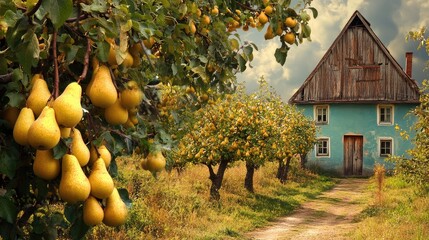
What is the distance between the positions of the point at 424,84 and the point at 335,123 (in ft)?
62.8

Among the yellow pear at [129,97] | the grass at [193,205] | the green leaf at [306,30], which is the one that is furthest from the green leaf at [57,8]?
the grass at [193,205]

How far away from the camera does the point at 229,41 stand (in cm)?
443

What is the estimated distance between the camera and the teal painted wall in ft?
101

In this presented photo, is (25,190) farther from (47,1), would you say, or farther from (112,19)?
(47,1)

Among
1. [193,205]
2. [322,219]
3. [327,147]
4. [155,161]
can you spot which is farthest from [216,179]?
[327,147]

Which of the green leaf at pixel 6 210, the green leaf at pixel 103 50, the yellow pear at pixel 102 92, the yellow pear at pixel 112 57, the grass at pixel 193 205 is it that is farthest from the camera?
the grass at pixel 193 205

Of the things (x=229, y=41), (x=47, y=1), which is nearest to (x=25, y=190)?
(x=47, y=1)

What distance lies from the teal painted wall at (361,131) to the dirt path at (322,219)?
8790 mm

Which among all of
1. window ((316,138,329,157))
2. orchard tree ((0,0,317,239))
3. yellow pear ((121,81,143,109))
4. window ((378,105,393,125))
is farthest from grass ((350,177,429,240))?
window ((378,105,393,125))

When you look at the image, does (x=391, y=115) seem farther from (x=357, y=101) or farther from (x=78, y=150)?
(x=78, y=150)

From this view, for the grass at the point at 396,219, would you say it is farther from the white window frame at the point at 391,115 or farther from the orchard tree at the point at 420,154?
the white window frame at the point at 391,115

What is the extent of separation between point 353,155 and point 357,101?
130 inches

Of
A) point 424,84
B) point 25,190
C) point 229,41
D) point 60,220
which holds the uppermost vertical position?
point 424,84

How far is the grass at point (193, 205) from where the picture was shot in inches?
401
